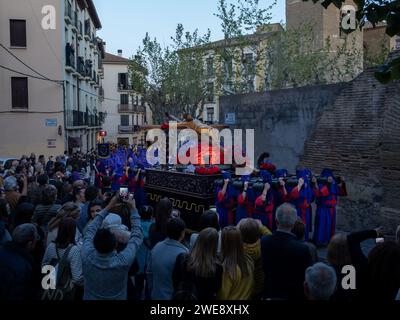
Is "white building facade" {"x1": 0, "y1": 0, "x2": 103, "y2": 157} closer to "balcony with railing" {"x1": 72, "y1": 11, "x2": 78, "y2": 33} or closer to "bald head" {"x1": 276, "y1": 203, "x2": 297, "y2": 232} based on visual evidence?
"balcony with railing" {"x1": 72, "y1": 11, "x2": 78, "y2": 33}

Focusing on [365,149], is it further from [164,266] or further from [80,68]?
[80,68]

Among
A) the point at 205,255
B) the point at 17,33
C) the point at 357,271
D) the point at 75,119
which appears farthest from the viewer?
the point at 75,119

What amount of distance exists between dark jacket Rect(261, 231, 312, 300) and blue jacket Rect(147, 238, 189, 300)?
75 centimetres

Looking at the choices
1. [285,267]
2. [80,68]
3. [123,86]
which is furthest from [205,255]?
[123,86]

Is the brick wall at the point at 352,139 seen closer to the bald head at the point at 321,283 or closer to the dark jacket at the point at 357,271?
the dark jacket at the point at 357,271

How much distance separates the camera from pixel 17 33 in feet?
73.0

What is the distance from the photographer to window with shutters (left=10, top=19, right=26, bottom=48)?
22172 millimetres

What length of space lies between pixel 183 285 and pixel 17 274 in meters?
1.39

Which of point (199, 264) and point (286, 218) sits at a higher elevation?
point (286, 218)

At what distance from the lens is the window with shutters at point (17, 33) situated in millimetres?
22172

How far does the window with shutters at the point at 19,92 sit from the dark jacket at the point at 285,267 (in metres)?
20.8

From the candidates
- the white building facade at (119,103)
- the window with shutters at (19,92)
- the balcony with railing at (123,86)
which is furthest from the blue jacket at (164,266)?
the balcony with railing at (123,86)

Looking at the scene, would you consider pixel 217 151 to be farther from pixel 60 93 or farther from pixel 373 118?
pixel 60 93

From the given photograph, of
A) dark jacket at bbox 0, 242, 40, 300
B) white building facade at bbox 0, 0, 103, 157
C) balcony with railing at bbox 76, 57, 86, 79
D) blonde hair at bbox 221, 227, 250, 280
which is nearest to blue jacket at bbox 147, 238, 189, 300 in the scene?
blonde hair at bbox 221, 227, 250, 280
